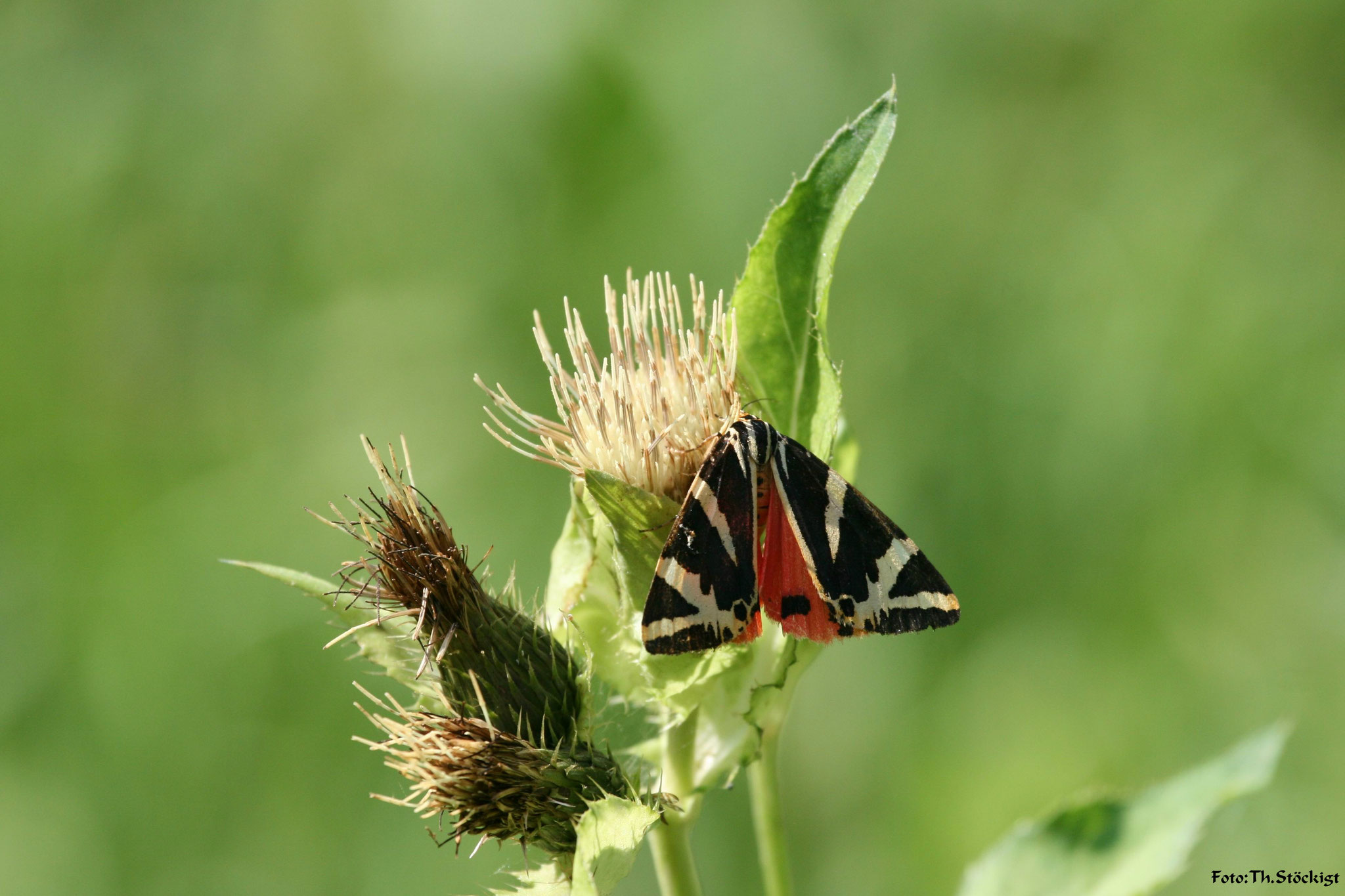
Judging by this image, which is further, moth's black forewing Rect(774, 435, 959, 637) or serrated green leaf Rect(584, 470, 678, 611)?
serrated green leaf Rect(584, 470, 678, 611)

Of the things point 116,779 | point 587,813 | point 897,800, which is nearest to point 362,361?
point 116,779

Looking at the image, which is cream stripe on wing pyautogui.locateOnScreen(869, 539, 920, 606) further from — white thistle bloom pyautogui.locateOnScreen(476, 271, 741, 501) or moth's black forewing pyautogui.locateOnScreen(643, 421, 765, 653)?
white thistle bloom pyautogui.locateOnScreen(476, 271, 741, 501)

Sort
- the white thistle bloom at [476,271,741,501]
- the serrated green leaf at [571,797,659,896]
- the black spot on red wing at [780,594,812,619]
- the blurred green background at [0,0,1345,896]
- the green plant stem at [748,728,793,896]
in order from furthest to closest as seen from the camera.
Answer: the blurred green background at [0,0,1345,896]
the green plant stem at [748,728,793,896]
the white thistle bloom at [476,271,741,501]
the black spot on red wing at [780,594,812,619]
the serrated green leaf at [571,797,659,896]

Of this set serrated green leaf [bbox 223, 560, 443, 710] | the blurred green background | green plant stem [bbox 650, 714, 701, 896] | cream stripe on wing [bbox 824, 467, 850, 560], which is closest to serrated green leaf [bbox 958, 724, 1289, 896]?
green plant stem [bbox 650, 714, 701, 896]

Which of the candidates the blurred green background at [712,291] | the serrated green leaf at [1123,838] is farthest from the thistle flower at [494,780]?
the blurred green background at [712,291]

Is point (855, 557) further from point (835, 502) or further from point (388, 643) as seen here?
point (388, 643)

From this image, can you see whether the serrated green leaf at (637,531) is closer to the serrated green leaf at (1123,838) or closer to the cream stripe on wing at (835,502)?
the cream stripe on wing at (835,502)

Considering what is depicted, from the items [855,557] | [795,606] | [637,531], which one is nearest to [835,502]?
[855,557]
